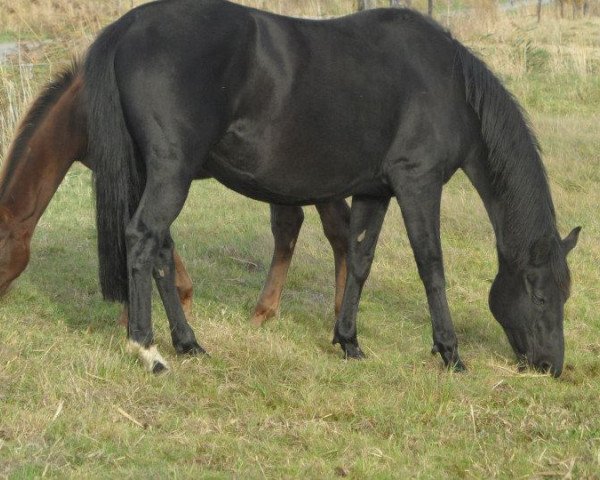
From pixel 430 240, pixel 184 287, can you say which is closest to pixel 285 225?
pixel 184 287

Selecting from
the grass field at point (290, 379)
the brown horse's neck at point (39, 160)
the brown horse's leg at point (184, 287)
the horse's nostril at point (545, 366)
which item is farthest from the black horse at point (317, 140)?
the brown horse's neck at point (39, 160)

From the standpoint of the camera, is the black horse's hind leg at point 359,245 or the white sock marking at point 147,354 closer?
the white sock marking at point 147,354

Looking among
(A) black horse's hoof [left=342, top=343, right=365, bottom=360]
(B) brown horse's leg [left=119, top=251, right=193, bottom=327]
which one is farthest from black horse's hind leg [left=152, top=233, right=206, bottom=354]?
(A) black horse's hoof [left=342, top=343, right=365, bottom=360]

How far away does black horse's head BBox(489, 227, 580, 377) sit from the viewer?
536 cm

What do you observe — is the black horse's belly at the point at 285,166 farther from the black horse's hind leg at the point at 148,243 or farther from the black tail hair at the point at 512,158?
the black tail hair at the point at 512,158

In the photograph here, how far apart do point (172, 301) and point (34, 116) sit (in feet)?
4.84

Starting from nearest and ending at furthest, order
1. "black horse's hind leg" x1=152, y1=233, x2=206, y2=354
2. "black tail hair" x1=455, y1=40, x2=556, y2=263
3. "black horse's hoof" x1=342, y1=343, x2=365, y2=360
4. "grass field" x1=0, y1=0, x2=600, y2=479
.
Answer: "grass field" x1=0, y1=0, x2=600, y2=479 < "black horse's hind leg" x1=152, y1=233, x2=206, y2=354 < "black tail hair" x1=455, y1=40, x2=556, y2=263 < "black horse's hoof" x1=342, y1=343, x2=365, y2=360

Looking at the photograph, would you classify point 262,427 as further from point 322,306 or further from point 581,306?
point 581,306

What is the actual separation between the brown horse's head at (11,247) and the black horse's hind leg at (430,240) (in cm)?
222

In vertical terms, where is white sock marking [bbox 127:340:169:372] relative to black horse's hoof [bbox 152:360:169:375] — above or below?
above

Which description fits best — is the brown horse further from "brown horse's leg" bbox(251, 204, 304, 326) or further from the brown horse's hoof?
"brown horse's leg" bbox(251, 204, 304, 326)

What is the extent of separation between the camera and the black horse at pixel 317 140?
4.76 meters

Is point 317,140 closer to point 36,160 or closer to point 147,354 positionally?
point 147,354

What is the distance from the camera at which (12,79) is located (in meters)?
11.1
